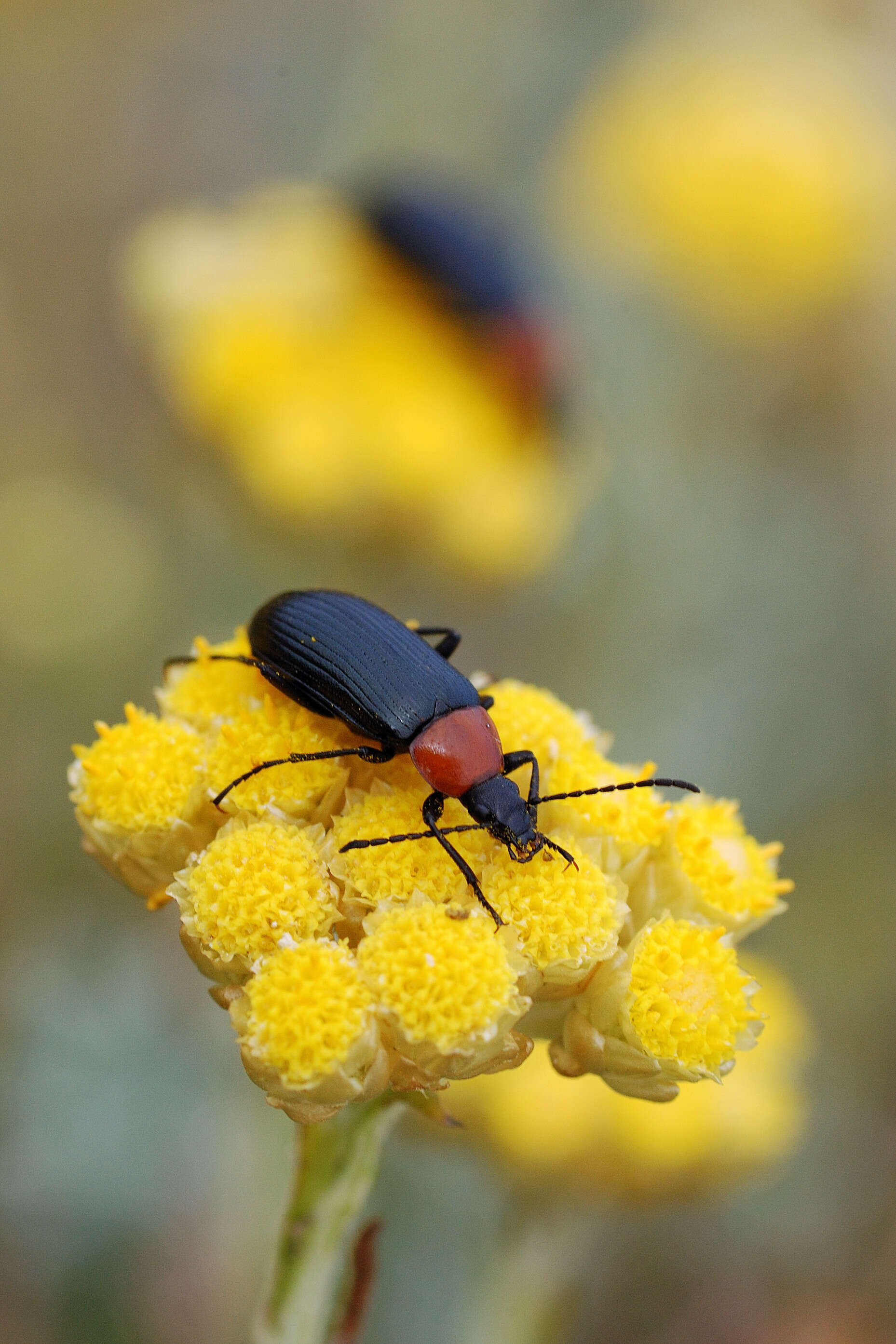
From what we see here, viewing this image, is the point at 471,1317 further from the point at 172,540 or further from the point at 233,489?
the point at 172,540

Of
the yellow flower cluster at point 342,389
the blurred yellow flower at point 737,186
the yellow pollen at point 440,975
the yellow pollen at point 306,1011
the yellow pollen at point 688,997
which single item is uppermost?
the blurred yellow flower at point 737,186

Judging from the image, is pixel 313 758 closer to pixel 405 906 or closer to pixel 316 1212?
pixel 405 906

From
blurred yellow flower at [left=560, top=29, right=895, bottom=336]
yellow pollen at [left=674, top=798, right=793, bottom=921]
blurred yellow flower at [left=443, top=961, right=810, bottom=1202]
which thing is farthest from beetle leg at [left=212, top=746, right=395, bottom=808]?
blurred yellow flower at [left=560, top=29, right=895, bottom=336]

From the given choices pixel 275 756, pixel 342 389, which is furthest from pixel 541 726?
pixel 342 389

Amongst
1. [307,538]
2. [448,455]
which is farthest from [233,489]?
[448,455]

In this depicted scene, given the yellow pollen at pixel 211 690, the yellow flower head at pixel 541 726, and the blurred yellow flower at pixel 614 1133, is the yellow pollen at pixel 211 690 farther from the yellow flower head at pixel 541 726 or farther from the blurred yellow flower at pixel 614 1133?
the blurred yellow flower at pixel 614 1133

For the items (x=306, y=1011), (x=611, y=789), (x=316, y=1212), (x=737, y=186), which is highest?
(x=737, y=186)

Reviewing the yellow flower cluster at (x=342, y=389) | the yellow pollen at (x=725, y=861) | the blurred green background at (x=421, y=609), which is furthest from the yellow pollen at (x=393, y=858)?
the yellow flower cluster at (x=342, y=389)
